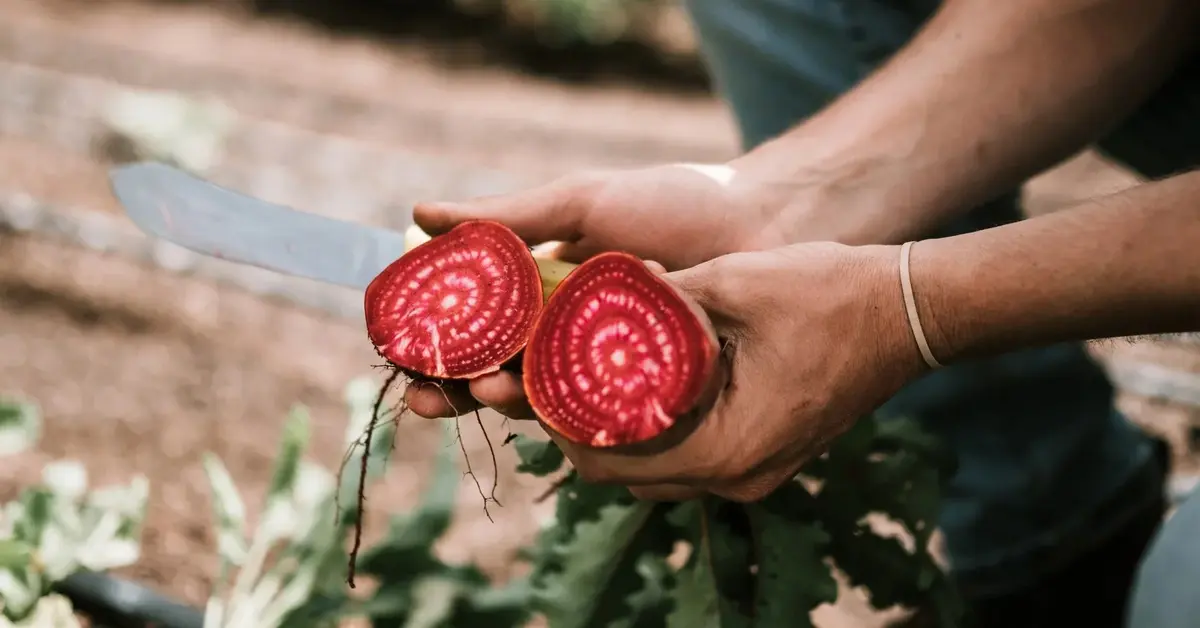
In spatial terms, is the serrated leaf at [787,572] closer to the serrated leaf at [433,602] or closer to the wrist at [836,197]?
the wrist at [836,197]

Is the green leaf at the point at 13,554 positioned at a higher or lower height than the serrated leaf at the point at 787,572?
lower

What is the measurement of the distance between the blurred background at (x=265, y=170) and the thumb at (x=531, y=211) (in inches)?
34.5

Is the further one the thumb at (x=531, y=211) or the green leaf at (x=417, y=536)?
the green leaf at (x=417, y=536)

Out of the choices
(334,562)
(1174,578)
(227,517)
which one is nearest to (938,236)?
(1174,578)

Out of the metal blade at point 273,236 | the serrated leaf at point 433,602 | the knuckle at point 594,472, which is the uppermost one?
the metal blade at point 273,236

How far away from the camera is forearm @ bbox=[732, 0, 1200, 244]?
3.97ft

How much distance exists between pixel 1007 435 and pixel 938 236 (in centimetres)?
47

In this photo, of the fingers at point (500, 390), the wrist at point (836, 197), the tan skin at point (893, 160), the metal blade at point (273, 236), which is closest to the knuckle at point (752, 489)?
the tan skin at point (893, 160)

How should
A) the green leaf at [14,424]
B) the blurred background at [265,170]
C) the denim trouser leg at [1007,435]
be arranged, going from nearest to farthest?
the green leaf at [14,424] < the denim trouser leg at [1007,435] < the blurred background at [265,170]

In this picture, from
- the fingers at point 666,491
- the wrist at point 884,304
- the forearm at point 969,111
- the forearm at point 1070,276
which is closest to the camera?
the forearm at point 1070,276

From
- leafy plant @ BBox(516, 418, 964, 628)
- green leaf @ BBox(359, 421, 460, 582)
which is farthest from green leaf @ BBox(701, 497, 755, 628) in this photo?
green leaf @ BBox(359, 421, 460, 582)

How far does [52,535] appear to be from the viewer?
4.37ft

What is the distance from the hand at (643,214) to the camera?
3.77ft

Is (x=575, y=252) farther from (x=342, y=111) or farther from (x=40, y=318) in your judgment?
(x=342, y=111)
